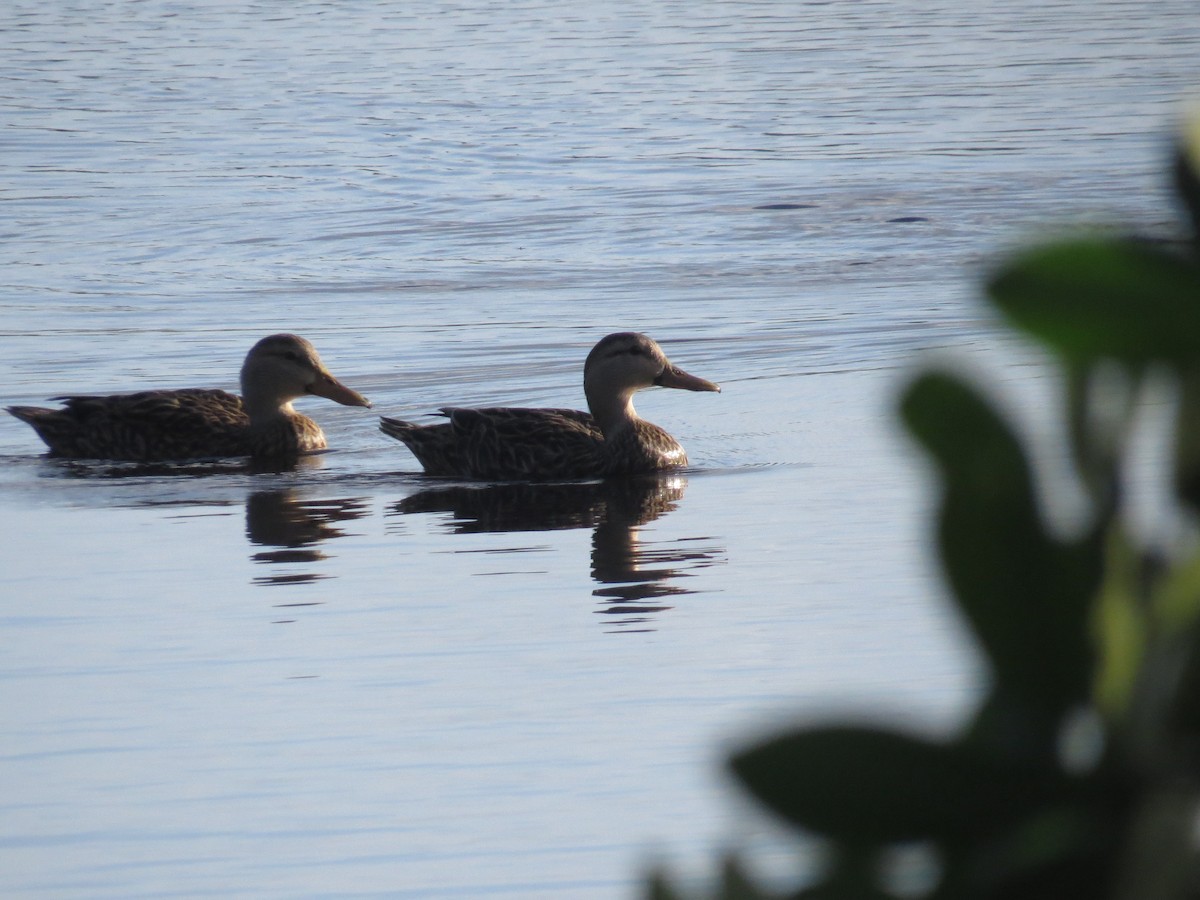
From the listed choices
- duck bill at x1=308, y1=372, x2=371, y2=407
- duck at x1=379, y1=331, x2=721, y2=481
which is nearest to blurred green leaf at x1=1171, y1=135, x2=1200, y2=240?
duck at x1=379, y1=331, x2=721, y2=481

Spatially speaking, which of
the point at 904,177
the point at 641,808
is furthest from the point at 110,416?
the point at 904,177

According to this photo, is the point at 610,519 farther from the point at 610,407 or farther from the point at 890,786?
the point at 890,786

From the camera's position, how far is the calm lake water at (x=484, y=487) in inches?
194

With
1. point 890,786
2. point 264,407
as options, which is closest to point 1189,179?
point 890,786

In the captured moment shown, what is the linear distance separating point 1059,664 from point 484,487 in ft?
35.0

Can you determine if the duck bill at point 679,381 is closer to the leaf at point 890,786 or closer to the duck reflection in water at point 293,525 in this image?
the duck reflection in water at point 293,525

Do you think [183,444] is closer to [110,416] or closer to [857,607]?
[110,416]

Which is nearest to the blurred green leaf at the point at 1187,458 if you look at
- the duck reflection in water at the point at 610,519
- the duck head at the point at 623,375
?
the duck reflection in water at the point at 610,519

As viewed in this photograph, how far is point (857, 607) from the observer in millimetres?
7105

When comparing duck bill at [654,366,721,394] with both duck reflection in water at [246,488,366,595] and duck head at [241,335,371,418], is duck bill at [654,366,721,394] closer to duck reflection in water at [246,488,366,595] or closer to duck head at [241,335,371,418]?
duck head at [241,335,371,418]

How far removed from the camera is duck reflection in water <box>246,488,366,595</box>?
28.2 feet

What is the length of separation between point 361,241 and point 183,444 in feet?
28.0

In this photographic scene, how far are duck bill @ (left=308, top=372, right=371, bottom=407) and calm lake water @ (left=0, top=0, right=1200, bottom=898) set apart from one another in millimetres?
344

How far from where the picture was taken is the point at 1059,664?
676 mm
